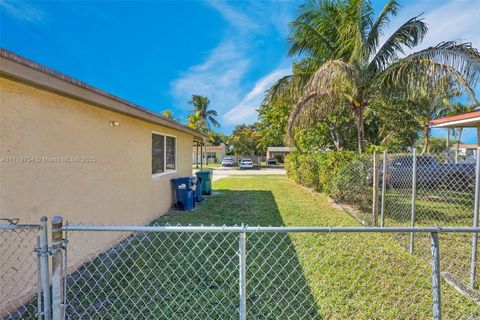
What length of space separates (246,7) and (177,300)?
8642mm

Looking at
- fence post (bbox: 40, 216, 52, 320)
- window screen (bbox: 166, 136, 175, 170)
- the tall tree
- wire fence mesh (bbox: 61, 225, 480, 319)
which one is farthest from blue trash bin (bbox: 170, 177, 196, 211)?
the tall tree

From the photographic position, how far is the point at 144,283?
3.66 m

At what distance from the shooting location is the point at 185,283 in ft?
12.1

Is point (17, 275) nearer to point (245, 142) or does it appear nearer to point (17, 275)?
point (17, 275)

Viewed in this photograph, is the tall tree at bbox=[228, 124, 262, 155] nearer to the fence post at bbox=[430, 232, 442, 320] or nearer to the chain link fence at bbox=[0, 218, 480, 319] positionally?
the chain link fence at bbox=[0, 218, 480, 319]

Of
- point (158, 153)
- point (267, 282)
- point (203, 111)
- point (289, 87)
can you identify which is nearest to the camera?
point (267, 282)

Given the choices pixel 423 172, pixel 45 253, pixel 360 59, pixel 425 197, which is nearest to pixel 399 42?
pixel 360 59

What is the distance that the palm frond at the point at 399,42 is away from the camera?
28.5 feet

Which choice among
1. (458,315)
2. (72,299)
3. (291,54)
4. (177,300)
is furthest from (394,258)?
(291,54)

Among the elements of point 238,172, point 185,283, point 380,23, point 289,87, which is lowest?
point 238,172

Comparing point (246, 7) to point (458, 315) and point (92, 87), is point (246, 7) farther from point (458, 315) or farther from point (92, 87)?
point (458, 315)

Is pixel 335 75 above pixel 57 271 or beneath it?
above

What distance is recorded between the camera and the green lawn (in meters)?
3.04

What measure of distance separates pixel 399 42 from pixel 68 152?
10.5 m
